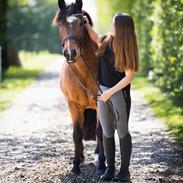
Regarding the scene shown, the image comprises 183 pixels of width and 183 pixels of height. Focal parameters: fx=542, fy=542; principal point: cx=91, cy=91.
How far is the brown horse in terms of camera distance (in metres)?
6.32

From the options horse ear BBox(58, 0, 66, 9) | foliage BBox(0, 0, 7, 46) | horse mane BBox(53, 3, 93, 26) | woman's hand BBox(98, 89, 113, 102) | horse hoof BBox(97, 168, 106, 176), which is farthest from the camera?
foliage BBox(0, 0, 7, 46)

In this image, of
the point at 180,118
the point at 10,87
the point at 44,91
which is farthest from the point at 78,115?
the point at 10,87

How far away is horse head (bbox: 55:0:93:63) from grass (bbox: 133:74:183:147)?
10.9 feet

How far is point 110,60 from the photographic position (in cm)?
625

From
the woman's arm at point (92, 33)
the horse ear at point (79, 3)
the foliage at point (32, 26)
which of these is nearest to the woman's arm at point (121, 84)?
the woman's arm at point (92, 33)

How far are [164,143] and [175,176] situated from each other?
2222 mm

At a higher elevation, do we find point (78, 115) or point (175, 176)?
point (78, 115)

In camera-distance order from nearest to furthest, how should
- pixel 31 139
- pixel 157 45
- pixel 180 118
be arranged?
1. pixel 31 139
2. pixel 180 118
3. pixel 157 45

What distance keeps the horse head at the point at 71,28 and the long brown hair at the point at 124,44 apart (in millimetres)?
504

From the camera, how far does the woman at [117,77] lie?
601cm

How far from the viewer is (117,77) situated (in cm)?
625

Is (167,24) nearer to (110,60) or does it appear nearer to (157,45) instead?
(157,45)

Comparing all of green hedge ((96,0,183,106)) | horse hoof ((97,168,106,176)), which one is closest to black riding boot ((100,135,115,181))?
horse hoof ((97,168,106,176))

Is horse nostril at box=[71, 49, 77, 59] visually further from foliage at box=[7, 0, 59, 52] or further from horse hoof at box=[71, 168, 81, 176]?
foliage at box=[7, 0, 59, 52]
